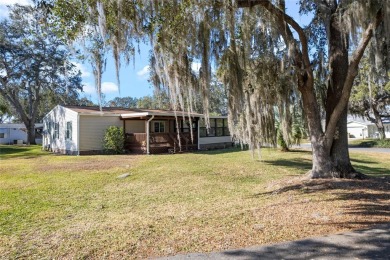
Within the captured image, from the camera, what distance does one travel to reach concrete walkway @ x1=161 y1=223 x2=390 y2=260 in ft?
11.4

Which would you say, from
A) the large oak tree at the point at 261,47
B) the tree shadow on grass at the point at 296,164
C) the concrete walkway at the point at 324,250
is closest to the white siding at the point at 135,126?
the tree shadow on grass at the point at 296,164

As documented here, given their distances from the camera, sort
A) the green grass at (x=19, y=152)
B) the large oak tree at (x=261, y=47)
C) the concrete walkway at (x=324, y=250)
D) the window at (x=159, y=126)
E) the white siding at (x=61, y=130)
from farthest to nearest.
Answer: the window at (x=159, y=126) → the green grass at (x=19, y=152) → the white siding at (x=61, y=130) → the large oak tree at (x=261, y=47) → the concrete walkway at (x=324, y=250)

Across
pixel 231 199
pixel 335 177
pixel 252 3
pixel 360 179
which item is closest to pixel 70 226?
pixel 231 199

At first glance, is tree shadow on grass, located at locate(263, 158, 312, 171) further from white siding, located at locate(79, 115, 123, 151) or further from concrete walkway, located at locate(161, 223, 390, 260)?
white siding, located at locate(79, 115, 123, 151)

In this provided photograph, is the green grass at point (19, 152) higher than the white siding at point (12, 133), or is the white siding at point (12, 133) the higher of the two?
the white siding at point (12, 133)

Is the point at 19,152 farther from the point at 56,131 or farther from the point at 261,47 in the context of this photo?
the point at 261,47

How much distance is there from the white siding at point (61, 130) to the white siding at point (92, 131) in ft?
1.30

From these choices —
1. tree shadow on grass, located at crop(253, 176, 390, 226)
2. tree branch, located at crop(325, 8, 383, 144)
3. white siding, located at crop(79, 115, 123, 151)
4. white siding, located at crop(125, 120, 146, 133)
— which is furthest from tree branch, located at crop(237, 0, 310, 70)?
white siding, located at crop(125, 120, 146, 133)

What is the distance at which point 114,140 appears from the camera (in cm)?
1766

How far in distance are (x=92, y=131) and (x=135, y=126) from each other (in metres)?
2.87

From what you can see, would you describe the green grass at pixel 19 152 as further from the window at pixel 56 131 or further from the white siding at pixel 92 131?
the white siding at pixel 92 131

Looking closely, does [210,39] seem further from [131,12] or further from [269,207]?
[269,207]

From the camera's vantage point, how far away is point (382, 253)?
11.4 feet

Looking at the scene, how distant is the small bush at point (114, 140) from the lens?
57.9 ft
